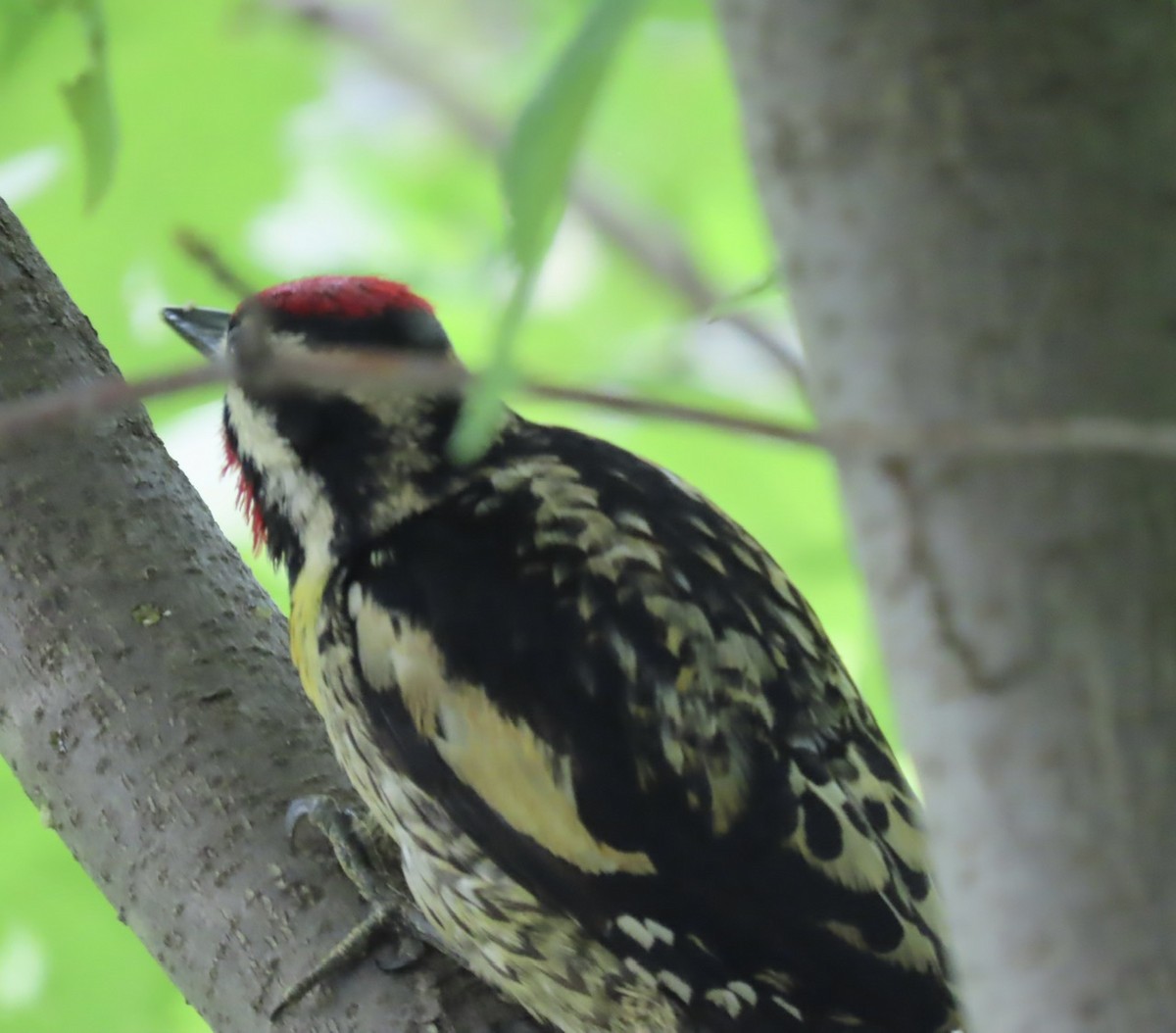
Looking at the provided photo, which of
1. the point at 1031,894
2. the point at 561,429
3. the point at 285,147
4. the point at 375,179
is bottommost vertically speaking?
the point at 1031,894

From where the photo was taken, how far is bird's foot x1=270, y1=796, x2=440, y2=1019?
3.52 ft

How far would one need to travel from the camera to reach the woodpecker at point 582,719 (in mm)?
1079

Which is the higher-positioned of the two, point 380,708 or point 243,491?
point 243,491

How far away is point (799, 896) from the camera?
3.53 feet

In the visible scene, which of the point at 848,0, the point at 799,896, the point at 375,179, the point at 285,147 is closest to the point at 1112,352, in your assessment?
the point at 848,0

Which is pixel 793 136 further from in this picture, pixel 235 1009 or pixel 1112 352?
pixel 235 1009

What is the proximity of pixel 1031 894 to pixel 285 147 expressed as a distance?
4.95 ft

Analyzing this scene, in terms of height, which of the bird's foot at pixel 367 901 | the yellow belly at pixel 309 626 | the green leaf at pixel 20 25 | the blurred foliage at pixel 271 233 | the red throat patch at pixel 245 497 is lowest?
the bird's foot at pixel 367 901

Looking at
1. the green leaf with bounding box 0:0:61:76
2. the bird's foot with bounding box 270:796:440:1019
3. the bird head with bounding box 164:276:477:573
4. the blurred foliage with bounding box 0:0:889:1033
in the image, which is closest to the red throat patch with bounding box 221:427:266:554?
the bird head with bounding box 164:276:477:573

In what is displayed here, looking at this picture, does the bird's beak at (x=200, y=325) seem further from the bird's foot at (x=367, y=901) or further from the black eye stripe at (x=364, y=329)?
the bird's foot at (x=367, y=901)

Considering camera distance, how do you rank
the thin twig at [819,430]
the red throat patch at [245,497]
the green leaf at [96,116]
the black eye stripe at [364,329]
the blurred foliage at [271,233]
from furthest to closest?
the blurred foliage at [271,233] → the red throat patch at [245,497] → the black eye stripe at [364,329] → the green leaf at [96,116] → the thin twig at [819,430]

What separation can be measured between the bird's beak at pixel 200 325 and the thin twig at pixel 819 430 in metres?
0.94

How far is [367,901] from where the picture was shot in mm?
1118

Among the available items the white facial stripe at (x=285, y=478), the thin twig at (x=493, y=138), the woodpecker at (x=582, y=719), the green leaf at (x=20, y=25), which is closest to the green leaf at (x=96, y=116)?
the green leaf at (x=20, y=25)
